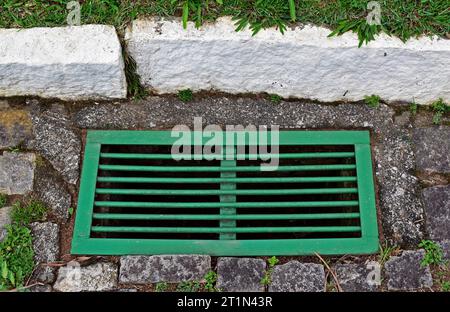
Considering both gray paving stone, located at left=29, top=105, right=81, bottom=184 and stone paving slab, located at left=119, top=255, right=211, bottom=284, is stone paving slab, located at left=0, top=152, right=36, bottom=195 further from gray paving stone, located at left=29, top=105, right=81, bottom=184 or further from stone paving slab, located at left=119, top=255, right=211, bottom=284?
stone paving slab, located at left=119, top=255, right=211, bottom=284

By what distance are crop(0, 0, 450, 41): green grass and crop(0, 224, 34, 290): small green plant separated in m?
1.06

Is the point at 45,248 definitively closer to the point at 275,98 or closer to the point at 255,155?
the point at 255,155

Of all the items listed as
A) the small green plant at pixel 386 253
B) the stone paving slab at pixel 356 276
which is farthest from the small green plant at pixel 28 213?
the small green plant at pixel 386 253

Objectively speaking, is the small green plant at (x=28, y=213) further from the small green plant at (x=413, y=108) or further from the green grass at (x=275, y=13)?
the small green plant at (x=413, y=108)

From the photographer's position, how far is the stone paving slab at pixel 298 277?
2424 millimetres

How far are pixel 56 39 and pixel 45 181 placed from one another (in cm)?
73

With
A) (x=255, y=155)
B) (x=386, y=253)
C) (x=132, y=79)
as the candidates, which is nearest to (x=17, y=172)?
(x=132, y=79)

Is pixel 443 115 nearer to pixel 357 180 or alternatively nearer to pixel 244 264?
pixel 357 180

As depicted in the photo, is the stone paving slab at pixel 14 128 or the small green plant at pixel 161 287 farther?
the stone paving slab at pixel 14 128

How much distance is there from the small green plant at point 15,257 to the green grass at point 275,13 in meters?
1.06

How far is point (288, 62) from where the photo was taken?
261 centimetres

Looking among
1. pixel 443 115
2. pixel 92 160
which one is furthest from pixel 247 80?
pixel 443 115

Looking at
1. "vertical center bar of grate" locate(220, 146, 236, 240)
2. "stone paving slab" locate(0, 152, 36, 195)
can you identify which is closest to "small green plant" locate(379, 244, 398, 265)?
"vertical center bar of grate" locate(220, 146, 236, 240)

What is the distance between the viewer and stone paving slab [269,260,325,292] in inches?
95.4
